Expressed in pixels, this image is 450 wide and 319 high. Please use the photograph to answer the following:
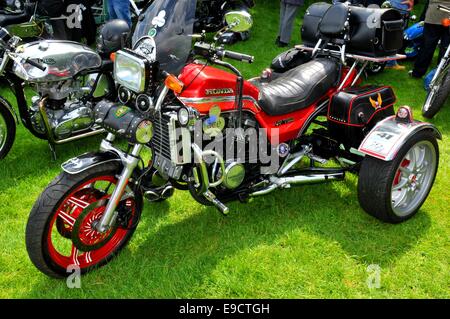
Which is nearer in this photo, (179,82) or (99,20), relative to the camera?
(179,82)

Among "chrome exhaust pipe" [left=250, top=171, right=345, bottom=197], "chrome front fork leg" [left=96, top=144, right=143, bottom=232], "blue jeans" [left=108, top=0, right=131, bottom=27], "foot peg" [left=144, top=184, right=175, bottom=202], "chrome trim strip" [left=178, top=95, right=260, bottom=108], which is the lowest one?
"chrome exhaust pipe" [left=250, top=171, right=345, bottom=197]

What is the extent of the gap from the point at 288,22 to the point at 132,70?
609cm

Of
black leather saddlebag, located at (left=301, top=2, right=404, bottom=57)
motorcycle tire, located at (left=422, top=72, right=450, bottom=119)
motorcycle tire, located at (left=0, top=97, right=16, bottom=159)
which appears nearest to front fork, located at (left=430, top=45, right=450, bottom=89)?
motorcycle tire, located at (left=422, top=72, right=450, bottom=119)

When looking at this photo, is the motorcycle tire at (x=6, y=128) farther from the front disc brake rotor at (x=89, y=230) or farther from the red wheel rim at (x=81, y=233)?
the front disc brake rotor at (x=89, y=230)

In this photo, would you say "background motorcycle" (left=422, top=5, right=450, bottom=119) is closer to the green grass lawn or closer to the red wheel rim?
the green grass lawn

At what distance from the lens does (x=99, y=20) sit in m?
8.64

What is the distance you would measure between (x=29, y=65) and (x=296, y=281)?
294 centimetres

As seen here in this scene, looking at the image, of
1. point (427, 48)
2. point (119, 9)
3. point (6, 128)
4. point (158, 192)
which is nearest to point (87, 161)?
point (158, 192)

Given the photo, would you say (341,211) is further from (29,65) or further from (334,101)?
(29,65)

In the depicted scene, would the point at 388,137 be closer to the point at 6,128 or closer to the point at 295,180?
the point at 295,180

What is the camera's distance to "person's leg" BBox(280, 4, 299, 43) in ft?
26.8

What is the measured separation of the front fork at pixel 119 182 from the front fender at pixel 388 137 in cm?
164

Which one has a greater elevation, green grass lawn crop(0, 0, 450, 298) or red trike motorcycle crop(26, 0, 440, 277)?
red trike motorcycle crop(26, 0, 440, 277)

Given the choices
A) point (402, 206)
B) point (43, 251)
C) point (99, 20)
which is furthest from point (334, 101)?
point (99, 20)
